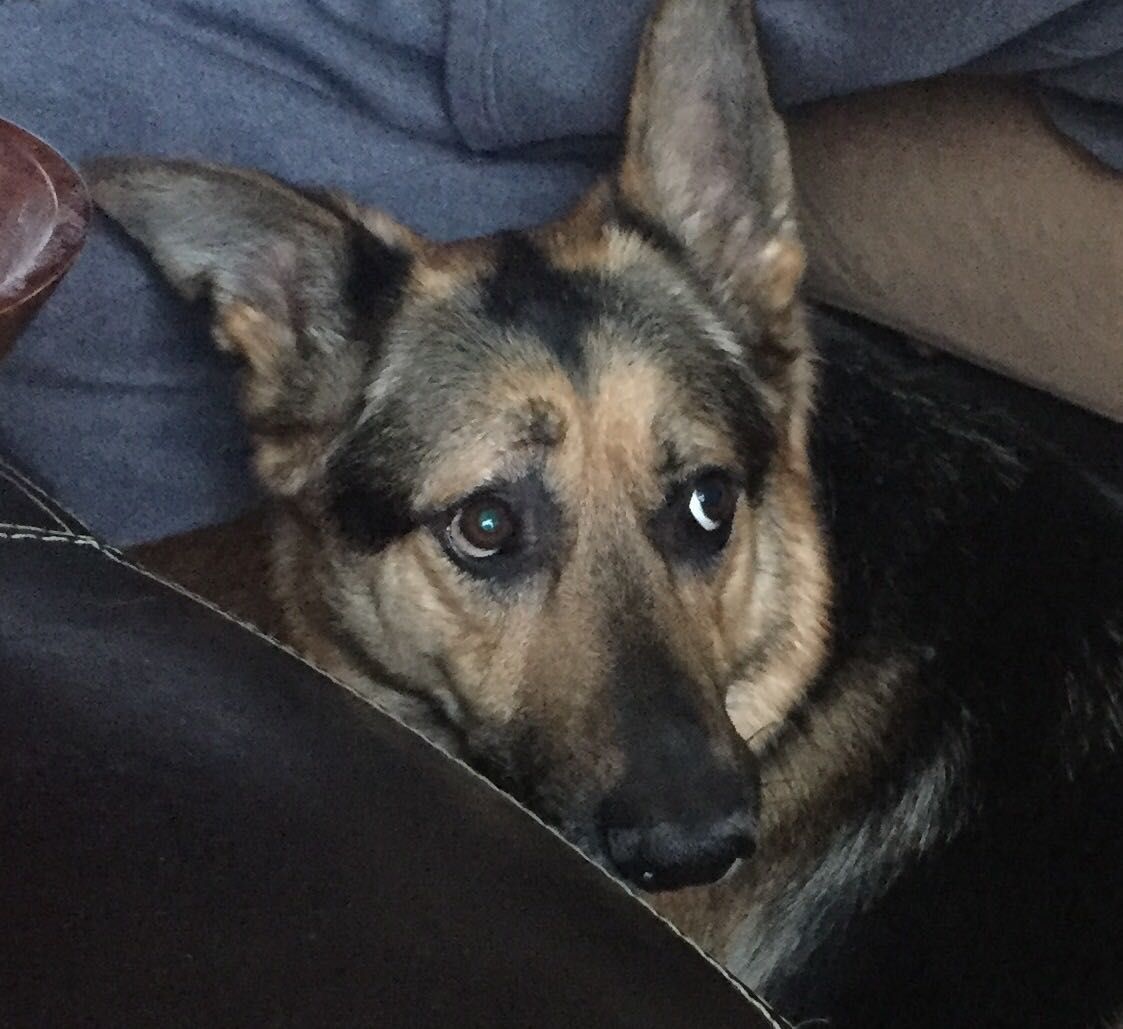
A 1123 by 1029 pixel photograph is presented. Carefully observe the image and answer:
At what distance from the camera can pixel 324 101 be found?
1.54 metres

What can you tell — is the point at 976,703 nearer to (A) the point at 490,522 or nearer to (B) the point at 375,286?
(A) the point at 490,522

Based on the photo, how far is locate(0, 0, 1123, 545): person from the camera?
141 centimetres

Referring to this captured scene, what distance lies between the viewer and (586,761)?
1285 millimetres

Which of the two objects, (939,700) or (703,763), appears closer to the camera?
(703,763)

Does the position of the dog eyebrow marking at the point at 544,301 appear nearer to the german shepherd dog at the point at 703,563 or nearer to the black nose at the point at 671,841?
the german shepherd dog at the point at 703,563

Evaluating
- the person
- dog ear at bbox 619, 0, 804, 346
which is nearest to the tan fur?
dog ear at bbox 619, 0, 804, 346

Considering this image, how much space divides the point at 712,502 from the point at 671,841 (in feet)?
1.45

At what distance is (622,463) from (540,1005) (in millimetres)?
755

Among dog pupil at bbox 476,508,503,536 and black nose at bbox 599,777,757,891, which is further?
dog pupil at bbox 476,508,503,536

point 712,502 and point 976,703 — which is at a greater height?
point 712,502

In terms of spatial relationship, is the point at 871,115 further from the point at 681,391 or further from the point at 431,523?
the point at 431,523

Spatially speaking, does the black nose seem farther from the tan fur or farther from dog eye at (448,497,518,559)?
dog eye at (448,497,518,559)

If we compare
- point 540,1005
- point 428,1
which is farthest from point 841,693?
point 428,1

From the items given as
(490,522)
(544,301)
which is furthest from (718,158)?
(490,522)
